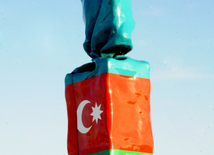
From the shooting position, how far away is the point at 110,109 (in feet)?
38.6

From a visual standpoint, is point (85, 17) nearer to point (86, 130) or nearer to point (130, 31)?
point (130, 31)

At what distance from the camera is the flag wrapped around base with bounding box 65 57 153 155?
11766mm

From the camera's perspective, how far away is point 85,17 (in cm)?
1352

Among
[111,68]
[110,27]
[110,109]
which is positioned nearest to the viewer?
[110,109]

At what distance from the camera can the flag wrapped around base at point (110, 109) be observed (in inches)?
463

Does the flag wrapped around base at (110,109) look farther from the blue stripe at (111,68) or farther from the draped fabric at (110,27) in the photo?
the draped fabric at (110,27)

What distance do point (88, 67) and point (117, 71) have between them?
1.25 meters

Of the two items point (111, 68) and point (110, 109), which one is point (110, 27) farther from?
point (110, 109)

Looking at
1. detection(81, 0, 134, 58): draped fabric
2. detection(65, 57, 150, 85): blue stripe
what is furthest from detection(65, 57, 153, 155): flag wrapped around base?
detection(81, 0, 134, 58): draped fabric

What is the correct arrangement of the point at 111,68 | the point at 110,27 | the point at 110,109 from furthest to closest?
1. the point at 110,27
2. the point at 111,68
3. the point at 110,109

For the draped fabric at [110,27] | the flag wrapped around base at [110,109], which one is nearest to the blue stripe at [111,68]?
the flag wrapped around base at [110,109]

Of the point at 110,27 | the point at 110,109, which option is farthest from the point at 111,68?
the point at 110,27

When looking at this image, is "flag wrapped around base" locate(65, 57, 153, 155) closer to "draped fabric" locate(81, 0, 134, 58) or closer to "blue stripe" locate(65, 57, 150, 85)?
"blue stripe" locate(65, 57, 150, 85)

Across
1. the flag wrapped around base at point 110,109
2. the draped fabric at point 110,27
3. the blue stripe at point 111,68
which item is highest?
the draped fabric at point 110,27
